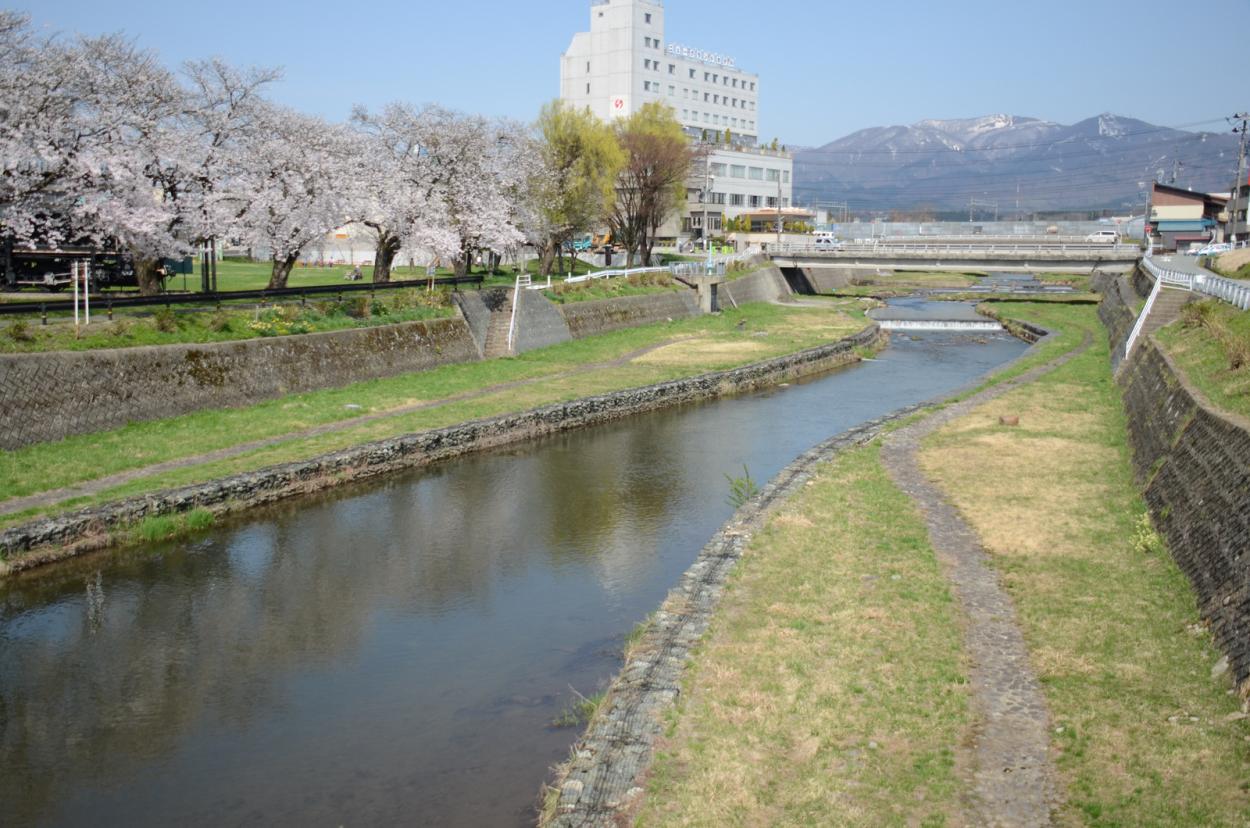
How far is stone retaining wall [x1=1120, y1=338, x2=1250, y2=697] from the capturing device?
46.5 ft

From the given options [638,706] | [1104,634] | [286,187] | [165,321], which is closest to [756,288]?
[286,187]

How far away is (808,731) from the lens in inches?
490

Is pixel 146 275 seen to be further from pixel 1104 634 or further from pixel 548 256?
pixel 1104 634

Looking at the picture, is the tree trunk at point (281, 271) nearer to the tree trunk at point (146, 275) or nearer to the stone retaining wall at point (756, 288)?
the tree trunk at point (146, 275)

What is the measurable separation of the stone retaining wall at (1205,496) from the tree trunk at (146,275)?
3429cm

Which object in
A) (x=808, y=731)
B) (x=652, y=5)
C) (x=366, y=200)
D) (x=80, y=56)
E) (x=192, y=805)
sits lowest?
(x=192, y=805)

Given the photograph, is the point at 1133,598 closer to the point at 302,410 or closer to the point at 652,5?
the point at 302,410

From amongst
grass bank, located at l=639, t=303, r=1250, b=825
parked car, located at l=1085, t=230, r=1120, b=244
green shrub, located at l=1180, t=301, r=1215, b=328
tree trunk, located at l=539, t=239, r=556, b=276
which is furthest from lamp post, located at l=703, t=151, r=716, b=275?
grass bank, located at l=639, t=303, r=1250, b=825

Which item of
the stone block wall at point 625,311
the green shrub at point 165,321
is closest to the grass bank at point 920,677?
the green shrub at point 165,321

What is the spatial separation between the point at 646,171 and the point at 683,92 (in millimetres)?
47311

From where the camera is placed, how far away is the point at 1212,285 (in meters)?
41.2

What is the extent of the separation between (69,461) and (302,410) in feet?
27.4

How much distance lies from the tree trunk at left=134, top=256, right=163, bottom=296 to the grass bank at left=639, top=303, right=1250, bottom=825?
2813cm

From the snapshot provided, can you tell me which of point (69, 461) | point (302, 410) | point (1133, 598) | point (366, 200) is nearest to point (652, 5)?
point (366, 200)
